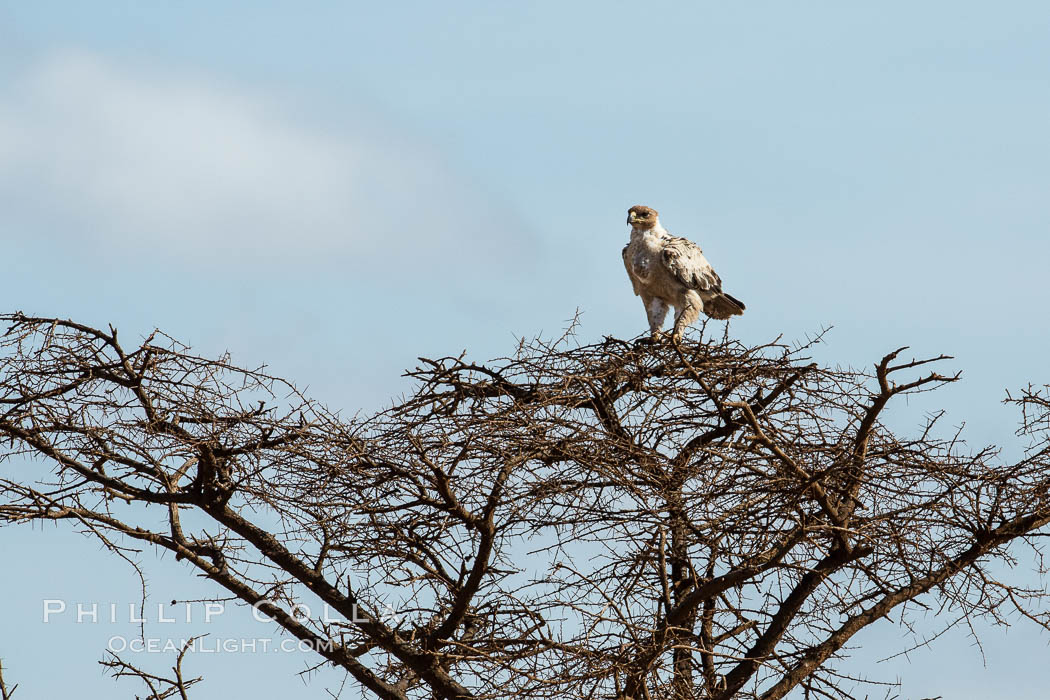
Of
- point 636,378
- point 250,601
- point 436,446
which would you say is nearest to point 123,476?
point 250,601

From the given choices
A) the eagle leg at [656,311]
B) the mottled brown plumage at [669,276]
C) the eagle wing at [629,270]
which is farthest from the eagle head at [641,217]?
the eagle leg at [656,311]

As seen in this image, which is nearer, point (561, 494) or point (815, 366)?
point (561, 494)

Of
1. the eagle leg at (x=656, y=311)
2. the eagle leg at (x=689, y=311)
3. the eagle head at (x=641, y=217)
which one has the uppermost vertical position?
Result: the eagle head at (x=641, y=217)

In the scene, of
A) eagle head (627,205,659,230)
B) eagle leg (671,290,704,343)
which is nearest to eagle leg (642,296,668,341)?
eagle leg (671,290,704,343)

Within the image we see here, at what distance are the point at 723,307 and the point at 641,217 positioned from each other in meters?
1.06

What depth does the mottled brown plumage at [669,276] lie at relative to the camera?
34.8ft

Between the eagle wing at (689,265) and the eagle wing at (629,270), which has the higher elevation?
the eagle wing at (629,270)

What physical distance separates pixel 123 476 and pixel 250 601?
1128mm

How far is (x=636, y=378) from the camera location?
7.71 meters

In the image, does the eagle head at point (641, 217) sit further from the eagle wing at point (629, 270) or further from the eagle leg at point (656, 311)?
the eagle leg at point (656, 311)

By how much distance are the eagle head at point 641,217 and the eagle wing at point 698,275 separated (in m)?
0.24

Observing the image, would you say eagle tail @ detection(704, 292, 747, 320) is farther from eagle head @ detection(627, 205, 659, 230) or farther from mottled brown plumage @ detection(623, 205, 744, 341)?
eagle head @ detection(627, 205, 659, 230)

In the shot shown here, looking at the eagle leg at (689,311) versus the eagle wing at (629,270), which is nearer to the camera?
the eagle leg at (689,311)

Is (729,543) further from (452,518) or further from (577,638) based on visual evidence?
(452,518)
